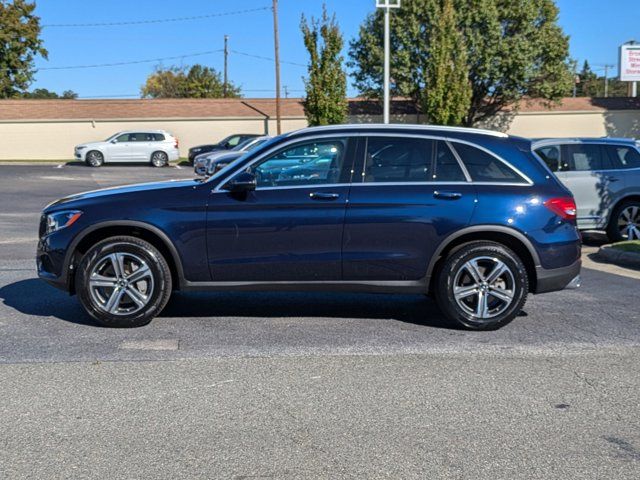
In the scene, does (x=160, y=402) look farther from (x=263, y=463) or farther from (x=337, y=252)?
(x=337, y=252)

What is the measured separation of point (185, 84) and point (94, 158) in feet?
156

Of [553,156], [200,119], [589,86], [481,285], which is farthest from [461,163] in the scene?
[589,86]

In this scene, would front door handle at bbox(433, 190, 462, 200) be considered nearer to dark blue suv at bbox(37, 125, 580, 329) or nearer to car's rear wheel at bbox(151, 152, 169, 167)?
dark blue suv at bbox(37, 125, 580, 329)

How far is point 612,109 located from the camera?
150 ft

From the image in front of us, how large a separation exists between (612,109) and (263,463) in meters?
46.8

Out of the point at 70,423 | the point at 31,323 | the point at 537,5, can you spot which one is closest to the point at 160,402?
the point at 70,423

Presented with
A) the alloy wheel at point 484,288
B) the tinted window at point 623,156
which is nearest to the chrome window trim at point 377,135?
the alloy wheel at point 484,288

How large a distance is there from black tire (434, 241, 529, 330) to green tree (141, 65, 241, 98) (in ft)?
248

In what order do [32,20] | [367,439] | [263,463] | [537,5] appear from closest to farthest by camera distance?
[263,463]
[367,439]
[537,5]
[32,20]

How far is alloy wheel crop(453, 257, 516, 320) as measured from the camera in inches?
259

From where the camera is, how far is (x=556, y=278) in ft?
21.9

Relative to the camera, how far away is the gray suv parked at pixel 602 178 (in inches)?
466

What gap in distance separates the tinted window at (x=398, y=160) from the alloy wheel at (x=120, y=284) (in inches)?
86.2

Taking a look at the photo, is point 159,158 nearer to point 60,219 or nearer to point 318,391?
point 60,219
